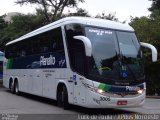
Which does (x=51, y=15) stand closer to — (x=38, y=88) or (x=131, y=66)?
(x=38, y=88)

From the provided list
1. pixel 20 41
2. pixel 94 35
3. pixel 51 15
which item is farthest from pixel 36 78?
pixel 51 15

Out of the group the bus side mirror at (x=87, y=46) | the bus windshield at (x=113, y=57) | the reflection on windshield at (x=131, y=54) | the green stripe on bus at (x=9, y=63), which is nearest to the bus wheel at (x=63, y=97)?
the bus windshield at (x=113, y=57)

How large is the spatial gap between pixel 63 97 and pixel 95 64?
9.21 feet

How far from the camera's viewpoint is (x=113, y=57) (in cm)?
1398

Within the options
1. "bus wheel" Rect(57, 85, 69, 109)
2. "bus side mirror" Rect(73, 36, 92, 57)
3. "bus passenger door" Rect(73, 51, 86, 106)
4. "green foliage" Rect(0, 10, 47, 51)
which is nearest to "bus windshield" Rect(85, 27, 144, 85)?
"bus passenger door" Rect(73, 51, 86, 106)

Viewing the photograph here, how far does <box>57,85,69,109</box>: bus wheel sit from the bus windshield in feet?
8.15

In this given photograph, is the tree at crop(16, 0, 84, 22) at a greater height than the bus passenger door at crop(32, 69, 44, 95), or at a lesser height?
greater

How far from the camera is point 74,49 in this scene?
48.6 ft

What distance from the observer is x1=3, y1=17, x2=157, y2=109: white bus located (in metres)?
13.6

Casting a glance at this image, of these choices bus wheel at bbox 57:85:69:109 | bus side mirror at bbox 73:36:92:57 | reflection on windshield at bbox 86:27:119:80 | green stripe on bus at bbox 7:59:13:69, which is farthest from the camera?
green stripe on bus at bbox 7:59:13:69

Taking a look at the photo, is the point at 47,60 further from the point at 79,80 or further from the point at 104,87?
the point at 104,87

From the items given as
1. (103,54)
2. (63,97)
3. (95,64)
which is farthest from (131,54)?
(63,97)

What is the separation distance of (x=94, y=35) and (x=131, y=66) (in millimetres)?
1746

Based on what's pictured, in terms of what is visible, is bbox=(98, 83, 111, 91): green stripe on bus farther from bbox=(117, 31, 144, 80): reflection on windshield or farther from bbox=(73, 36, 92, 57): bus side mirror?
bbox=(73, 36, 92, 57): bus side mirror
